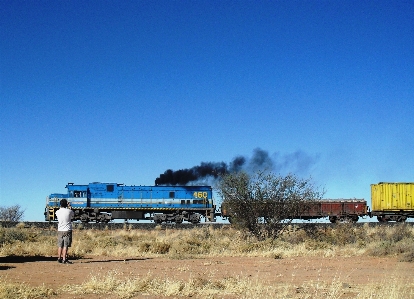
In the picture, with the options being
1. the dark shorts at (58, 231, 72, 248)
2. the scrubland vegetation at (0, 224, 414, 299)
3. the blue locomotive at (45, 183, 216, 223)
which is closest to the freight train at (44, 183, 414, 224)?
the blue locomotive at (45, 183, 216, 223)

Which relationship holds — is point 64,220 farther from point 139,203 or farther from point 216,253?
point 139,203

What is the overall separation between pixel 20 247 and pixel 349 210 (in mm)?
32650

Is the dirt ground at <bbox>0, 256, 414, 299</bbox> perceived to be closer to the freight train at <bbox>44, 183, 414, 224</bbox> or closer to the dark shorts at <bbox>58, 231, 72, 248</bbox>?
the dark shorts at <bbox>58, 231, 72, 248</bbox>

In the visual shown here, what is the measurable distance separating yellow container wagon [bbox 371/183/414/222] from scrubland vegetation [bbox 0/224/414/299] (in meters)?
17.1

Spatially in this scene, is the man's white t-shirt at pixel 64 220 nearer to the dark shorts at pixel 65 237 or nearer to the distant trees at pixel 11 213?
the dark shorts at pixel 65 237

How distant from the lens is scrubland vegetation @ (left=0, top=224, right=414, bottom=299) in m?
9.22

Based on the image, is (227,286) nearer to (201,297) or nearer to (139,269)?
(201,297)

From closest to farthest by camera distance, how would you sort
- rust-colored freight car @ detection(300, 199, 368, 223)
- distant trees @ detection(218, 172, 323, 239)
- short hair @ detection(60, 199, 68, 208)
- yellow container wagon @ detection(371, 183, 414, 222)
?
short hair @ detection(60, 199, 68, 208), distant trees @ detection(218, 172, 323, 239), yellow container wagon @ detection(371, 183, 414, 222), rust-colored freight car @ detection(300, 199, 368, 223)

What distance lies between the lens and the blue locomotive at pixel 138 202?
138 ft

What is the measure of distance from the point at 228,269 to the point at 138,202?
98.5 ft

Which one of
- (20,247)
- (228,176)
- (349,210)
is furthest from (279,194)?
(349,210)

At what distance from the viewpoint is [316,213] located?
143 feet

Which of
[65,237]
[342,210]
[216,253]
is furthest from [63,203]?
[342,210]

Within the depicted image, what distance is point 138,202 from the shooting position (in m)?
42.6
